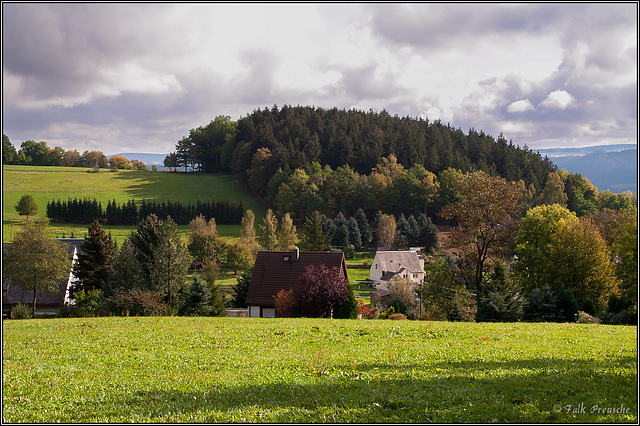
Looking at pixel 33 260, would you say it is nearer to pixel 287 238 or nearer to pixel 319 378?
pixel 319 378

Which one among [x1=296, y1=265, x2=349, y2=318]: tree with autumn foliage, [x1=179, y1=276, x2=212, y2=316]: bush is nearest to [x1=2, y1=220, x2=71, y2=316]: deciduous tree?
[x1=179, y1=276, x2=212, y2=316]: bush

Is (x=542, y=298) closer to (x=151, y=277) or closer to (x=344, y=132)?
(x=151, y=277)

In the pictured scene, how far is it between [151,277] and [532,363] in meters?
27.2

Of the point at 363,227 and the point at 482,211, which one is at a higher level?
the point at 482,211

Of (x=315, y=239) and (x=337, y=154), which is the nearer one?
(x=315, y=239)

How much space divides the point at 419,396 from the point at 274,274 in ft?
90.1

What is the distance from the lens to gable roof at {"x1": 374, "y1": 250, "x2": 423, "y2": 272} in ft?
223

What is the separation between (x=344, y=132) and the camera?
5138 inches

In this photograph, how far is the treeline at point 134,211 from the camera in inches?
3661

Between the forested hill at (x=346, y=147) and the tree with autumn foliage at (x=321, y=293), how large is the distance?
292 feet

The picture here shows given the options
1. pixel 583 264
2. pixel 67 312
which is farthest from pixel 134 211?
pixel 583 264

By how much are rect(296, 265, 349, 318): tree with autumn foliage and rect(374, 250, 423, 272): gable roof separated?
42.3 m

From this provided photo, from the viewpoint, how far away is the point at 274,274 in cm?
3441

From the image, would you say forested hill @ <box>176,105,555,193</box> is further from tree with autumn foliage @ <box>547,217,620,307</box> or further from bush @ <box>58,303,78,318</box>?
bush @ <box>58,303,78,318</box>
